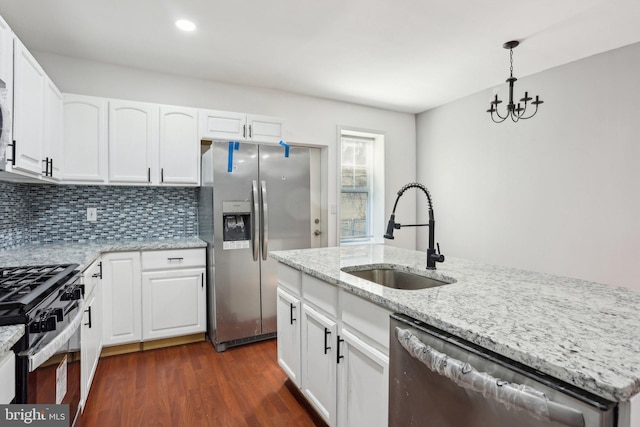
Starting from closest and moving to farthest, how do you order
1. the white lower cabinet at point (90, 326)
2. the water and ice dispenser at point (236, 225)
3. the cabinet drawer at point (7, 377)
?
the cabinet drawer at point (7, 377), the white lower cabinet at point (90, 326), the water and ice dispenser at point (236, 225)

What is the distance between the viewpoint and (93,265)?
7.69 ft

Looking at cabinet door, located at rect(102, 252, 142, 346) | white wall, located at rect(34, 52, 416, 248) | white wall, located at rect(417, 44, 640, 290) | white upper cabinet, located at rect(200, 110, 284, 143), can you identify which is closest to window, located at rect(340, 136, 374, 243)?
white wall, located at rect(34, 52, 416, 248)

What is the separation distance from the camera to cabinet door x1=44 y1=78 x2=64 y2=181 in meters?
2.34

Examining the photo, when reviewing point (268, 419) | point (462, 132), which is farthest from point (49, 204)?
point (462, 132)

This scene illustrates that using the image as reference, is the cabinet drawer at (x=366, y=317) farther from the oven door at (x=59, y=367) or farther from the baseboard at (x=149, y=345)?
the baseboard at (x=149, y=345)

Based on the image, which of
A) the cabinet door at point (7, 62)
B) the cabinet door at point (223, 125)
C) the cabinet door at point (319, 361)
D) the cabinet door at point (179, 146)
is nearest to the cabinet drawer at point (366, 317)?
the cabinet door at point (319, 361)

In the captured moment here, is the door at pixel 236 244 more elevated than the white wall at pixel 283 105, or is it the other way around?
the white wall at pixel 283 105

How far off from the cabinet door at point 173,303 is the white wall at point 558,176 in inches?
120

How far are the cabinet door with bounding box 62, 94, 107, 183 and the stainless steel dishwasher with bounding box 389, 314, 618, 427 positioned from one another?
2.74 metres

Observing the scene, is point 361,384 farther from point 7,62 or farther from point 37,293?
point 7,62

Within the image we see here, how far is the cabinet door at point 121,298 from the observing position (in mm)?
2707

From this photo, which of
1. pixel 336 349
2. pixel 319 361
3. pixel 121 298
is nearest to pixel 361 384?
pixel 336 349

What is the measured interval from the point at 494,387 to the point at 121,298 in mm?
2802

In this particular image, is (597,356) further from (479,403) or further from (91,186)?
(91,186)
